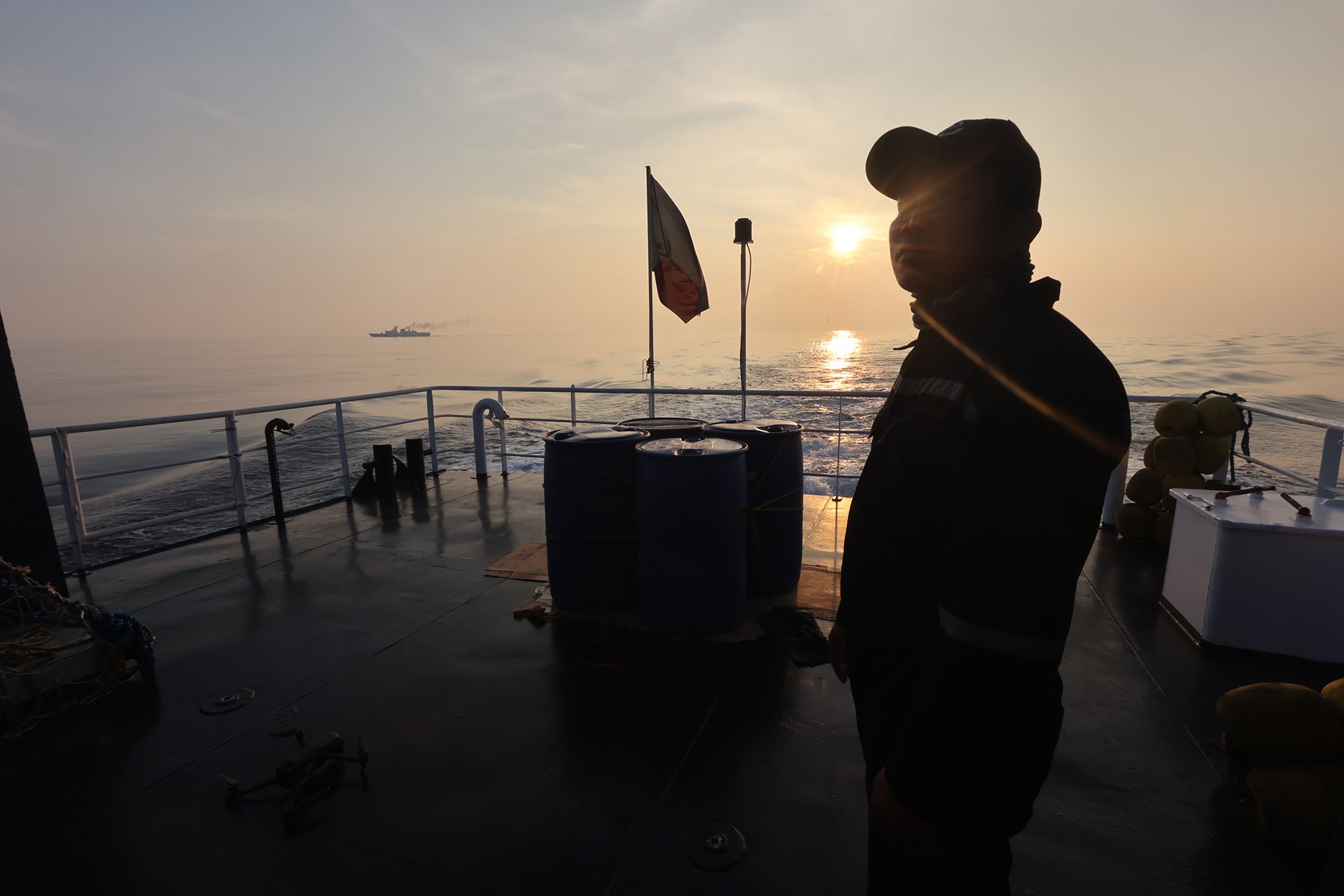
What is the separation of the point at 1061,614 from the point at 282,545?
5925 millimetres

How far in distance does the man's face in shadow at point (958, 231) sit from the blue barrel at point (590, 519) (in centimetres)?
273

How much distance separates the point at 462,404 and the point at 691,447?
35.4m

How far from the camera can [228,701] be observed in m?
2.96

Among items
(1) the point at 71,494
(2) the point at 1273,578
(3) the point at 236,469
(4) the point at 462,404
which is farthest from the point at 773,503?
(4) the point at 462,404

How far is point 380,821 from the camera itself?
2.19 metres

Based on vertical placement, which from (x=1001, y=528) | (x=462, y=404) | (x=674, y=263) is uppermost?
(x=674, y=263)

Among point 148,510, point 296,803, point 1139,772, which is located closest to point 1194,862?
point 1139,772

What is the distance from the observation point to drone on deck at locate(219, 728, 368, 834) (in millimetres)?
2240

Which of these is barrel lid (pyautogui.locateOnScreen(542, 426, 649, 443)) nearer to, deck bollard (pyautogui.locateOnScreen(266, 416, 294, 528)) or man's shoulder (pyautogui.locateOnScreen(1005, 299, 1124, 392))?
man's shoulder (pyautogui.locateOnScreen(1005, 299, 1124, 392))

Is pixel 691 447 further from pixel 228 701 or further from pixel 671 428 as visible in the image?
pixel 228 701

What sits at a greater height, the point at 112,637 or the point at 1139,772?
the point at 112,637

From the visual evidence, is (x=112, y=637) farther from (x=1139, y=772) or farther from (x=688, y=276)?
(x=688, y=276)

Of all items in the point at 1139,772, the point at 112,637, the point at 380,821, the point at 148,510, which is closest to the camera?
the point at 380,821

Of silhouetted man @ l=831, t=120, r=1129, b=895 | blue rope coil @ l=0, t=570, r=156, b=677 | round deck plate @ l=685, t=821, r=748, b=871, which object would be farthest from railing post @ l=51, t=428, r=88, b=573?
silhouetted man @ l=831, t=120, r=1129, b=895
